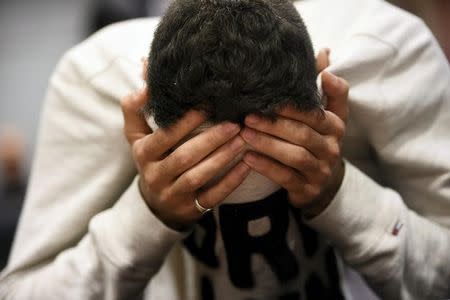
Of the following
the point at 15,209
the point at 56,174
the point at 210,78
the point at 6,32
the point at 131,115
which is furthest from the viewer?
the point at 6,32

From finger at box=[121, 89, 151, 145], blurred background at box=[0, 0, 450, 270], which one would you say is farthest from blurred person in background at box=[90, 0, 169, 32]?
finger at box=[121, 89, 151, 145]

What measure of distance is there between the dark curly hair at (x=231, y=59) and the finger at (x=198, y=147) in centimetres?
1

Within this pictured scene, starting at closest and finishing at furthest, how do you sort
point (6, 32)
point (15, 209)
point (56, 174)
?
point (56, 174), point (15, 209), point (6, 32)

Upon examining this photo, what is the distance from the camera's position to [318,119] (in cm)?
42

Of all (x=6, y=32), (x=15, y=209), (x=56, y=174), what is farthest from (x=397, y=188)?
(x=6, y=32)

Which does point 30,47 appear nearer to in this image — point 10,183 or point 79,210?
point 10,183

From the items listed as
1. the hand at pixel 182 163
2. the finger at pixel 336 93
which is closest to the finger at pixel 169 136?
the hand at pixel 182 163

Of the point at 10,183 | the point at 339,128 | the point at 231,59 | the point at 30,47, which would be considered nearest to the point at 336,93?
the point at 339,128

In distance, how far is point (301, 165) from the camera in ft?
1.38

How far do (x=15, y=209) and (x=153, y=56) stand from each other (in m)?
1.30

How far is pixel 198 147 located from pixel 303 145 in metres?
0.10

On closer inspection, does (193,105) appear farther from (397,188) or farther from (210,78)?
(397,188)

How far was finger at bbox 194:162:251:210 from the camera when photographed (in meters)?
0.41

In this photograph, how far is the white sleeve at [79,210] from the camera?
514 mm
